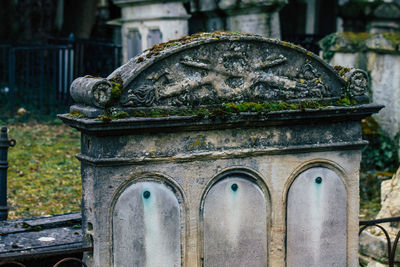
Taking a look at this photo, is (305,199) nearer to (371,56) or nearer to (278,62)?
(278,62)

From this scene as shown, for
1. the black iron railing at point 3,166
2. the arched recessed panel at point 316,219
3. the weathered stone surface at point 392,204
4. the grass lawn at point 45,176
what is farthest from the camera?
the grass lawn at point 45,176

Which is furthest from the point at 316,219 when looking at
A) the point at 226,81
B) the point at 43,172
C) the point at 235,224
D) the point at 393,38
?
the point at 43,172

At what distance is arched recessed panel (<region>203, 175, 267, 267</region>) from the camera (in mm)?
3904

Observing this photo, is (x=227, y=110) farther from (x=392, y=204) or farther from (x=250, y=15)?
(x=250, y=15)

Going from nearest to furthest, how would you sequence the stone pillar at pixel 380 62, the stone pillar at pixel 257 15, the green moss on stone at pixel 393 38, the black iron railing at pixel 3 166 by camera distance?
the black iron railing at pixel 3 166 < the green moss on stone at pixel 393 38 < the stone pillar at pixel 380 62 < the stone pillar at pixel 257 15

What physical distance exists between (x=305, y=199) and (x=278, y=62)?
34.7 inches

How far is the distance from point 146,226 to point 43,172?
520cm

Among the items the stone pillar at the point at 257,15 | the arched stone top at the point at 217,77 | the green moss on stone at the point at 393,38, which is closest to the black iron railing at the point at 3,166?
the arched stone top at the point at 217,77

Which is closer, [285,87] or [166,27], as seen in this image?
[285,87]

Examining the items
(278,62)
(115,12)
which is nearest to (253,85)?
(278,62)

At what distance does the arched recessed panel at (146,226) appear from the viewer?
3.66 m

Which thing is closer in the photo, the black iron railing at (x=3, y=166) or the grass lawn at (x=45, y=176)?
the black iron railing at (x=3, y=166)

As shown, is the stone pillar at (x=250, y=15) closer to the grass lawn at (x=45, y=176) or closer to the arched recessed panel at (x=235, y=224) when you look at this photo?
the grass lawn at (x=45, y=176)

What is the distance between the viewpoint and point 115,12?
14281mm
